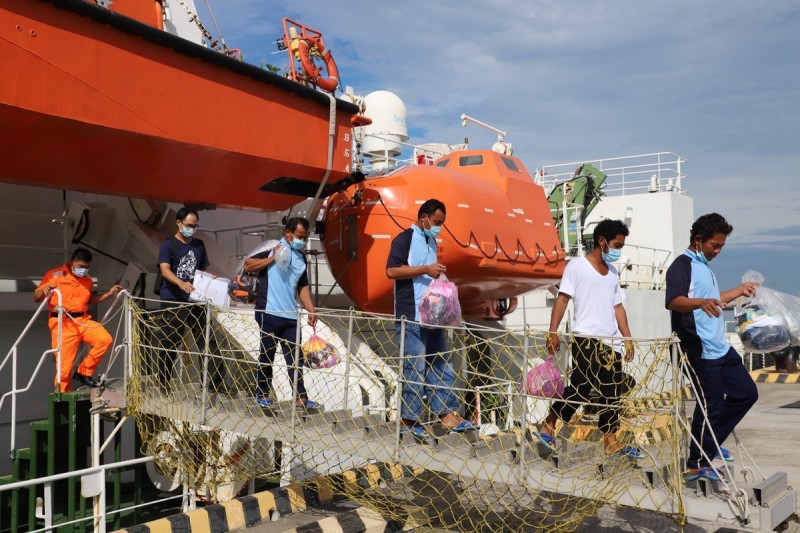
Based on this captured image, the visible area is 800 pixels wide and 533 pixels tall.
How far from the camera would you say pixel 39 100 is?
475 centimetres

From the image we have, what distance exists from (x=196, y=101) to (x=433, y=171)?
2462 millimetres

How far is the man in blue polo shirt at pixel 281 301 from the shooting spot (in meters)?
4.82

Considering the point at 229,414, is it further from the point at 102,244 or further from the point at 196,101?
the point at 102,244

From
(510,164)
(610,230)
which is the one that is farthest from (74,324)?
(510,164)

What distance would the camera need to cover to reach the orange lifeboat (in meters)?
6.72

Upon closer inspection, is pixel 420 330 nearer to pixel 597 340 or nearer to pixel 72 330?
pixel 597 340

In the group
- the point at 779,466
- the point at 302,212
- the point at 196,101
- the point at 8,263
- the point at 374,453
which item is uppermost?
the point at 196,101

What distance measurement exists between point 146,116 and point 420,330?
105 inches

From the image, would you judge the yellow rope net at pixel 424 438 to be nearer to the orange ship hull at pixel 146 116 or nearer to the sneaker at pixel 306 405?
the sneaker at pixel 306 405

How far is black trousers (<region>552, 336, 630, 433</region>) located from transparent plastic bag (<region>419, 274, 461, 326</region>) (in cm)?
78

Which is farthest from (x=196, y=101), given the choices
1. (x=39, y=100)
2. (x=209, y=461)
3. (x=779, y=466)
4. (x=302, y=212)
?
(x=779, y=466)

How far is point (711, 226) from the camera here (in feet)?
12.9

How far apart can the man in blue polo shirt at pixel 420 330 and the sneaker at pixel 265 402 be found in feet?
3.19

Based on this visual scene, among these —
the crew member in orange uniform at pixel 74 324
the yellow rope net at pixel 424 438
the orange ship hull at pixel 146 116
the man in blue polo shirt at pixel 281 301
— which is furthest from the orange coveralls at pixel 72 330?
the man in blue polo shirt at pixel 281 301
